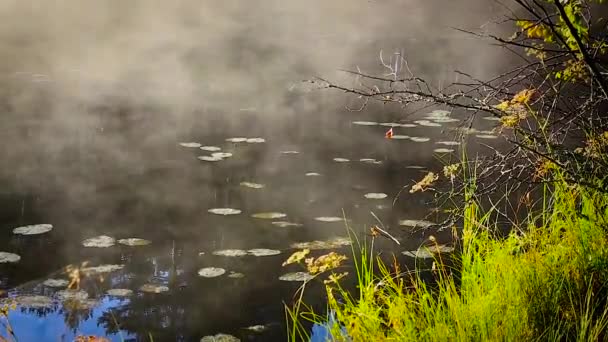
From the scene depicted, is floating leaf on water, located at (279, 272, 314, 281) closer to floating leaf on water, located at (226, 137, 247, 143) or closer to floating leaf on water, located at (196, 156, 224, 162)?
floating leaf on water, located at (196, 156, 224, 162)

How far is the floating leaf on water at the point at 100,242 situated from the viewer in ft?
12.8

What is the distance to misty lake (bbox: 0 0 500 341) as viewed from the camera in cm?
324

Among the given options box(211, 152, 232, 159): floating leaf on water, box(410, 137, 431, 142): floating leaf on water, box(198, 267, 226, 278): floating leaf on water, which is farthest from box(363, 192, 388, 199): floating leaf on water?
box(410, 137, 431, 142): floating leaf on water

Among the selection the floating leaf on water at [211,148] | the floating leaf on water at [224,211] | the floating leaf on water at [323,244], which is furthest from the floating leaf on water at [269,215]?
the floating leaf on water at [211,148]

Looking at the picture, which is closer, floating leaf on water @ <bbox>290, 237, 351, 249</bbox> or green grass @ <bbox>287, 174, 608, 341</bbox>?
green grass @ <bbox>287, 174, 608, 341</bbox>

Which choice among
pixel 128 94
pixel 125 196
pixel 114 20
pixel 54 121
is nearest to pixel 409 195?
pixel 125 196

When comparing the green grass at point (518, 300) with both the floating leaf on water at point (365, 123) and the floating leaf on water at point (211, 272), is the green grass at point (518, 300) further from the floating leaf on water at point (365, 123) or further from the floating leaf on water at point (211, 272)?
the floating leaf on water at point (365, 123)

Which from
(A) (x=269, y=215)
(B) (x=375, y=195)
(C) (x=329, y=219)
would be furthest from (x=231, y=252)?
(B) (x=375, y=195)

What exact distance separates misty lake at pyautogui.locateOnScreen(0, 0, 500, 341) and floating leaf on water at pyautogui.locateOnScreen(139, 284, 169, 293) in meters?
0.01

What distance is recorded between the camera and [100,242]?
3.96 metres

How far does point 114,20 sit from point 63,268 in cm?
1653

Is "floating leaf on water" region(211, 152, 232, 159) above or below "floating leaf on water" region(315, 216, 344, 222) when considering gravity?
above

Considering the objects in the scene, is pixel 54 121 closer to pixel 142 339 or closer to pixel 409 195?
pixel 409 195

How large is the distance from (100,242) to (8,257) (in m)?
0.51
